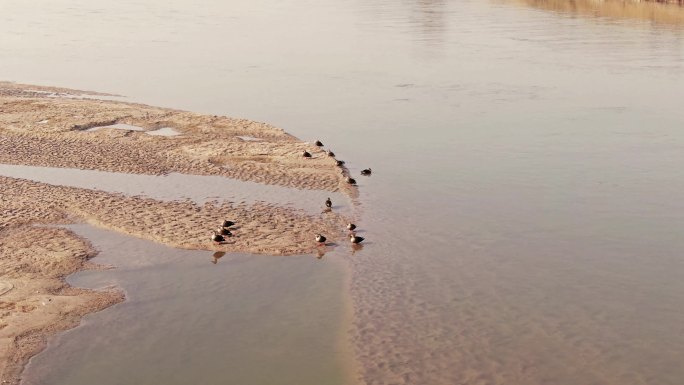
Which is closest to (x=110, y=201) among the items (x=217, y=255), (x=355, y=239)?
(x=217, y=255)

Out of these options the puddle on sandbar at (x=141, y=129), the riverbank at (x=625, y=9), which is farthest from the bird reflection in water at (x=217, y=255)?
the riverbank at (x=625, y=9)

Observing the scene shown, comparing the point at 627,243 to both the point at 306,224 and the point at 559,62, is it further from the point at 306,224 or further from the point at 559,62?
the point at 559,62

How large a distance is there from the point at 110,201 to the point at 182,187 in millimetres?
1832

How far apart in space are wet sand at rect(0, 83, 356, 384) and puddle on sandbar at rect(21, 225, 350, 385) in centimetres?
35

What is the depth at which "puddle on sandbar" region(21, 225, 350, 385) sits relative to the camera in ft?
39.0

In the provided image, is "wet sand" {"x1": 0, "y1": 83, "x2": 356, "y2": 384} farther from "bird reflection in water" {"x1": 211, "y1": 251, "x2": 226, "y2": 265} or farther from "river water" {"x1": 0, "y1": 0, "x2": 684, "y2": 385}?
"river water" {"x1": 0, "y1": 0, "x2": 684, "y2": 385}

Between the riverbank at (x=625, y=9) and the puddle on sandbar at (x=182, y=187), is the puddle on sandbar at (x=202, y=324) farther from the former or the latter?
the riverbank at (x=625, y=9)

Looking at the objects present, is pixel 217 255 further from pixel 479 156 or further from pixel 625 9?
pixel 625 9

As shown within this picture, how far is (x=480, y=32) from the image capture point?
46375 millimetres

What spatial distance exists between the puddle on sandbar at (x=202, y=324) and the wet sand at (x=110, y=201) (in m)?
0.35

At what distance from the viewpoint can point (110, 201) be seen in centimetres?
1859

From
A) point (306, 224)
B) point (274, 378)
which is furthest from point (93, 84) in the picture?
point (274, 378)

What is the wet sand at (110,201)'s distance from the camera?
45.1 feet

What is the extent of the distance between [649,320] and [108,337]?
326 inches
